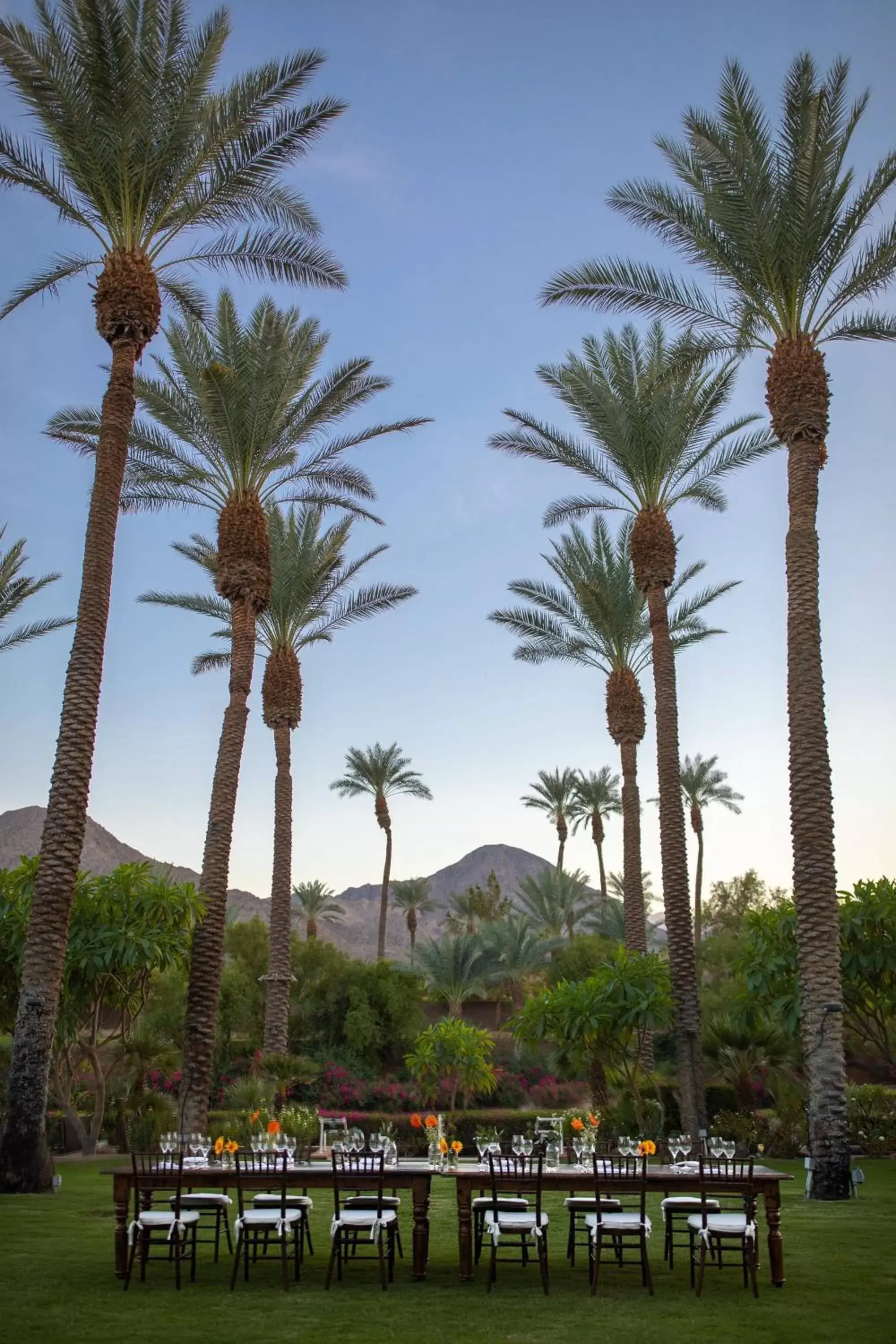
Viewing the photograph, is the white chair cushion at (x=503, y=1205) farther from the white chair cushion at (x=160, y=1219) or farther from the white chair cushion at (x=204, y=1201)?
the white chair cushion at (x=160, y=1219)

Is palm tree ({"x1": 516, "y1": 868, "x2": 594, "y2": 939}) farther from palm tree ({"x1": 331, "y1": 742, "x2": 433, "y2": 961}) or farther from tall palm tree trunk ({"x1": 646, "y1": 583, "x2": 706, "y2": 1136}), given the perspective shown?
tall palm tree trunk ({"x1": 646, "y1": 583, "x2": 706, "y2": 1136})

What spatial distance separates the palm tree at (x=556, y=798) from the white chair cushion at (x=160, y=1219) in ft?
165

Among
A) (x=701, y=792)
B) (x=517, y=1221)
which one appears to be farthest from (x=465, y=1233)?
(x=701, y=792)

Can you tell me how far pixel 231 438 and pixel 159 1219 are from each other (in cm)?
1496

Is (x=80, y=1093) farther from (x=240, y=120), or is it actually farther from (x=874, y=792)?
(x=240, y=120)

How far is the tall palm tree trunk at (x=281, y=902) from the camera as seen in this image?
2623 cm

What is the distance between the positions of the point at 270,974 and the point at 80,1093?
5.67m

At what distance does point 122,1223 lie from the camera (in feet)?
30.6

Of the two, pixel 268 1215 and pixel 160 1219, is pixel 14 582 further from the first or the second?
pixel 268 1215

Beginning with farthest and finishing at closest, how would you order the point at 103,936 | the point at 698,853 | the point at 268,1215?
the point at 698,853 → the point at 103,936 → the point at 268,1215

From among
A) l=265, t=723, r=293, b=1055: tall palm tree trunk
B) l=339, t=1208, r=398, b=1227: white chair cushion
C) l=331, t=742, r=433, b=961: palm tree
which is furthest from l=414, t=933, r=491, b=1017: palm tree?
l=339, t=1208, r=398, b=1227: white chair cushion

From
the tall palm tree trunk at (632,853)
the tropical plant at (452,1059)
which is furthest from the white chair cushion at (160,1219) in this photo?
the tropical plant at (452,1059)

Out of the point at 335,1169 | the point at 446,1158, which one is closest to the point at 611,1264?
the point at 446,1158

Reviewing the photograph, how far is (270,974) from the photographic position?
26.9 meters
